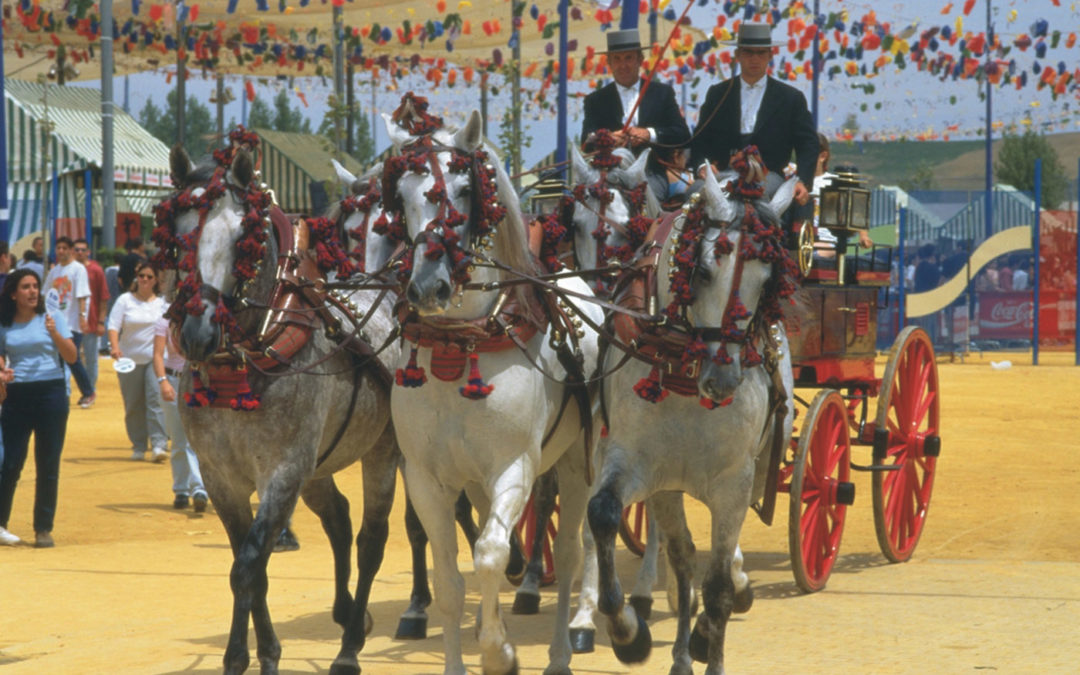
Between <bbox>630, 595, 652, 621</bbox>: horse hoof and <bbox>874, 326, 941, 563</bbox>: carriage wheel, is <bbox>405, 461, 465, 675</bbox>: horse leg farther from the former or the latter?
<bbox>874, 326, 941, 563</bbox>: carriage wheel

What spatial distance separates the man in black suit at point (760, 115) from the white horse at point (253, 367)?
2590 millimetres

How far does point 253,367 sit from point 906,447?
5548mm

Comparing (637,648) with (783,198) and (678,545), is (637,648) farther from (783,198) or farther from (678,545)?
(783,198)

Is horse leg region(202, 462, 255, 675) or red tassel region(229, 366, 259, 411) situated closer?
red tassel region(229, 366, 259, 411)

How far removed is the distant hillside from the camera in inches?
3091

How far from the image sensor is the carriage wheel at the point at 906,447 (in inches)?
380

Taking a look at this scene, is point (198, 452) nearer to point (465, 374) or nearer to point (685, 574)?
point (465, 374)

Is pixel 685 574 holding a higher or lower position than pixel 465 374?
lower

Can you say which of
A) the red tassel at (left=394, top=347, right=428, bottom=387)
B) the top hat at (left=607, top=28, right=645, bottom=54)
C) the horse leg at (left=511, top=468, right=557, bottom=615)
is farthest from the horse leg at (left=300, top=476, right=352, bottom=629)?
the top hat at (left=607, top=28, right=645, bottom=54)

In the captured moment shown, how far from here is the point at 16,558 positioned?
34.7 feet

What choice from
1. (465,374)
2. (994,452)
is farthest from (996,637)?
(994,452)

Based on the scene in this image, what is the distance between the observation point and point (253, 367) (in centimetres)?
639

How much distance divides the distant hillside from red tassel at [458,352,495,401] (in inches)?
2915

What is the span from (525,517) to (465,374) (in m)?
3.63
